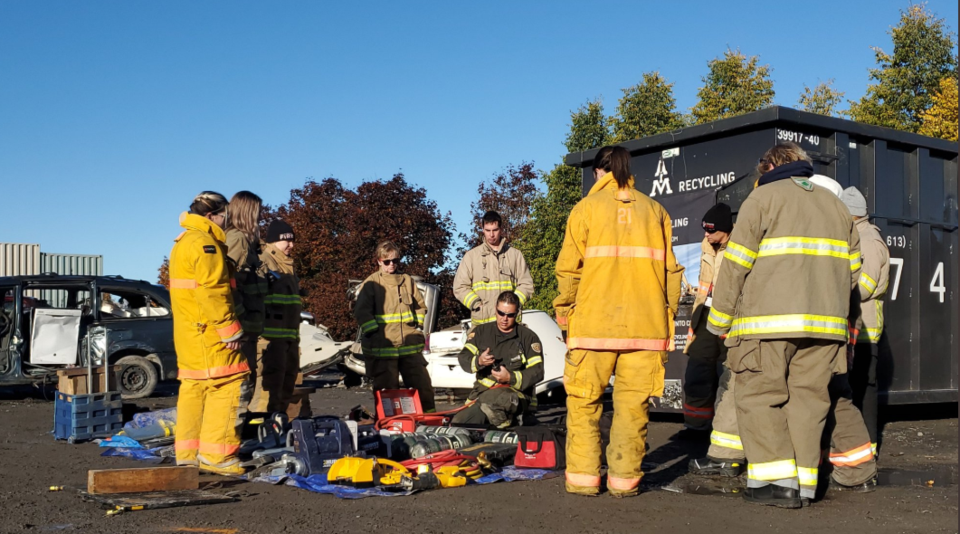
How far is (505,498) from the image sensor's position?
18.5 feet

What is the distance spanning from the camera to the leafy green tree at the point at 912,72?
28.6 meters

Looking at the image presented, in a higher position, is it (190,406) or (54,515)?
(190,406)

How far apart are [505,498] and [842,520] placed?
1968 millimetres

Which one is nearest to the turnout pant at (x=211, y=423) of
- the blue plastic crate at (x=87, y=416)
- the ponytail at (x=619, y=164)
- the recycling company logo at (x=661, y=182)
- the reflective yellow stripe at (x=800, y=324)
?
the blue plastic crate at (x=87, y=416)

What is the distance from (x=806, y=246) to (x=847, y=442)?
154 centimetres

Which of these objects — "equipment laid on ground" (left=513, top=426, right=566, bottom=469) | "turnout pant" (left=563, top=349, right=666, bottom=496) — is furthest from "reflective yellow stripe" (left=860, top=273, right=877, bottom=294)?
"equipment laid on ground" (left=513, top=426, right=566, bottom=469)

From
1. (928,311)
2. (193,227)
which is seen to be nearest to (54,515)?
(193,227)

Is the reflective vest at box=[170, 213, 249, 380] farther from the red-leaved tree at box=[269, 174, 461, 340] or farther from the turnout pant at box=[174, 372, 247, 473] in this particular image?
the red-leaved tree at box=[269, 174, 461, 340]

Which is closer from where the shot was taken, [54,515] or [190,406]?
[54,515]

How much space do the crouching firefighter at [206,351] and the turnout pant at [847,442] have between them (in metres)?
4.19

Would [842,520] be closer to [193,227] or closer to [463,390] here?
[193,227]

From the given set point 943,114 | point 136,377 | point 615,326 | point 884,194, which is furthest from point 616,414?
point 943,114

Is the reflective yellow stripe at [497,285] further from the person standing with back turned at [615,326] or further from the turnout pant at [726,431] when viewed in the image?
the person standing with back turned at [615,326]

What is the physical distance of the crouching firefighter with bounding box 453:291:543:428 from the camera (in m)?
7.58
